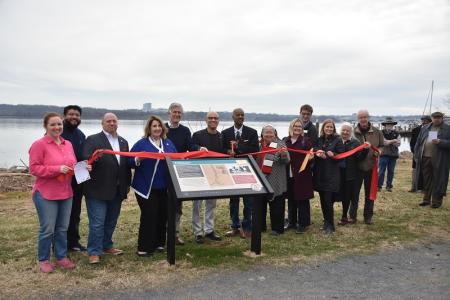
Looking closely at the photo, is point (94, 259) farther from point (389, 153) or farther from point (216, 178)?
point (389, 153)

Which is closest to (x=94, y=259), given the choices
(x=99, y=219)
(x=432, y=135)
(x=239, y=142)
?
(x=99, y=219)

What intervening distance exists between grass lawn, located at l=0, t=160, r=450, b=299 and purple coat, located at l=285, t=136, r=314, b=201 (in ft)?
2.48

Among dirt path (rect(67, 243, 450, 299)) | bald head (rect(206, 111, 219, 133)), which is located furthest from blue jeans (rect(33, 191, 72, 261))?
bald head (rect(206, 111, 219, 133))

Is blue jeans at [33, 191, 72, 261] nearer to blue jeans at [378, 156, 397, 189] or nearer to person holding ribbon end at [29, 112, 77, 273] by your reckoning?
person holding ribbon end at [29, 112, 77, 273]

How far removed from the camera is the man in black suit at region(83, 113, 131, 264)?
530 centimetres

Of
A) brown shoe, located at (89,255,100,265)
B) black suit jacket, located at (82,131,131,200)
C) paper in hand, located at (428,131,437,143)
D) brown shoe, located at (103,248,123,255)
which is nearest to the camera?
black suit jacket, located at (82,131,131,200)

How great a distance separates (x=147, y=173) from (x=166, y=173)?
0.95 feet

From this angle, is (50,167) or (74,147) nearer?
(50,167)

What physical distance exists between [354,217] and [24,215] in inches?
288

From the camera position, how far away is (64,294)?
14.7 ft

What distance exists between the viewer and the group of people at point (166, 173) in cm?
505

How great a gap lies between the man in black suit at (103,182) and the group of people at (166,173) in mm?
14

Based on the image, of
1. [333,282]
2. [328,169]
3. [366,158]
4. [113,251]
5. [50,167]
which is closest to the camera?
[50,167]

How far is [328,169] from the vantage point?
22.5ft
